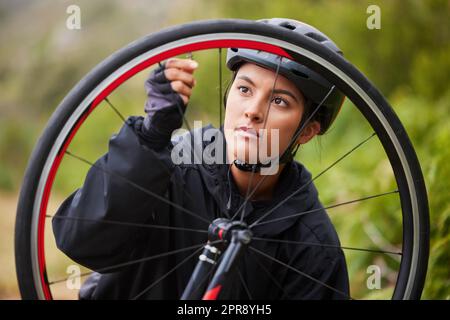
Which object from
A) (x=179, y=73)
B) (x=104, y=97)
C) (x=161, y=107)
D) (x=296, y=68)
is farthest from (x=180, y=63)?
(x=296, y=68)

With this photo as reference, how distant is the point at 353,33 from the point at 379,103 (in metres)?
3.10

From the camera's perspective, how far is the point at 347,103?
5059mm

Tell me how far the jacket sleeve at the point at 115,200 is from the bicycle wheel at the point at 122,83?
0.14 metres

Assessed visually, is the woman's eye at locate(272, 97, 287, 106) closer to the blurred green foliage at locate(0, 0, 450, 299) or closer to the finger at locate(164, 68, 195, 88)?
the blurred green foliage at locate(0, 0, 450, 299)

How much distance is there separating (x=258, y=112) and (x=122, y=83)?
1.58 ft

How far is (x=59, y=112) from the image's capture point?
1.90 meters

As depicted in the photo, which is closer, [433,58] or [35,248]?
[35,248]

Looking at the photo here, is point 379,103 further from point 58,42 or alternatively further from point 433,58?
point 58,42

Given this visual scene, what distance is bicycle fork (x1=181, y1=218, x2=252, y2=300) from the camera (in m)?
2.00

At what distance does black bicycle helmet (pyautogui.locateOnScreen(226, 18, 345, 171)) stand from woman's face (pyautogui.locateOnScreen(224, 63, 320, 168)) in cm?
4

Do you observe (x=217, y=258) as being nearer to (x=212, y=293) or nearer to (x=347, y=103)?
(x=212, y=293)

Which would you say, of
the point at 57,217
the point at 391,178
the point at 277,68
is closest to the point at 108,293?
the point at 57,217

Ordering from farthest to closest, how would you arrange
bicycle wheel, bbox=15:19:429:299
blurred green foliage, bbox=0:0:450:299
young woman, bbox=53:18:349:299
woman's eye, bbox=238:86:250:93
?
blurred green foliage, bbox=0:0:450:299
woman's eye, bbox=238:86:250:93
young woman, bbox=53:18:349:299
bicycle wheel, bbox=15:19:429:299

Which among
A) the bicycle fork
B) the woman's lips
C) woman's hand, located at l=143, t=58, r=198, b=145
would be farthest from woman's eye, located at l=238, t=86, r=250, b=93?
the bicycle fork
